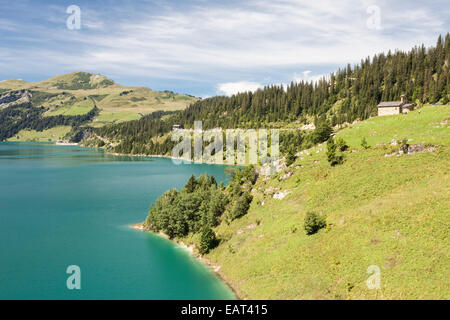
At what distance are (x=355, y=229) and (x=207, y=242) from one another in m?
27.2

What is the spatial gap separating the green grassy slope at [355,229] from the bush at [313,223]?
104cm

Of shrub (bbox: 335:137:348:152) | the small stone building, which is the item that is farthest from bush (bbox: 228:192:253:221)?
the small stone building

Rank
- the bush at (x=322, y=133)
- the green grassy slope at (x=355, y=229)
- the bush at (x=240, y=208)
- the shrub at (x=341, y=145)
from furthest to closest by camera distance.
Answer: the bush at (x=322, y=133) → the shrub at (x=341, y=145) → the bush at (x=240, y=208) → the green grassy slope at (x=355, y=229)

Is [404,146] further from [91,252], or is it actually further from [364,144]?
[91,252]

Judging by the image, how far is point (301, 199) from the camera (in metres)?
55.1

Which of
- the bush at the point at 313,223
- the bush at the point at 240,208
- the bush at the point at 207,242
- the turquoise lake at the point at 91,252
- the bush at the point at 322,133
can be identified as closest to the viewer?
the bush at the point at 313,223

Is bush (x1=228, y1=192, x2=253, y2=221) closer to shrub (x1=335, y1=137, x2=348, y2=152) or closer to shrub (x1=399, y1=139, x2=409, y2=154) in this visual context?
shrub (x1=335, y1=137, x2=348, y2=152)

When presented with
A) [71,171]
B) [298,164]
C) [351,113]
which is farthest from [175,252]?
[351,113]

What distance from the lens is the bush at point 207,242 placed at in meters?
55.8

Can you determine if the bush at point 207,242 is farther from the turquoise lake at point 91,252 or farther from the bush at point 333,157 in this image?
the bush at point 333,157

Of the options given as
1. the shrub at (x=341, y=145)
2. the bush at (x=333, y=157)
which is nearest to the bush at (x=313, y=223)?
the bush at (x=333, y=157)

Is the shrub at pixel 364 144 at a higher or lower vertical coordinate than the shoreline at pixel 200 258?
higher

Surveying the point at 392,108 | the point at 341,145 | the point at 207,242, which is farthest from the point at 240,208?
the point at 392,108
